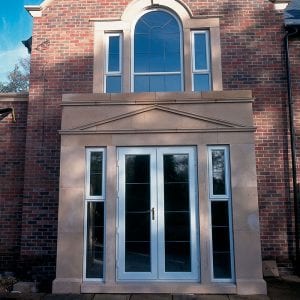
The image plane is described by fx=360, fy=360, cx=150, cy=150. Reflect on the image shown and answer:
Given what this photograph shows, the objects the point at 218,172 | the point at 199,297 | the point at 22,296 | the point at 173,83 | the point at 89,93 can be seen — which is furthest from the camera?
the point at 173,83

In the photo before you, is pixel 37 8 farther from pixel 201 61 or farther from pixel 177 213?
pixel 177 213

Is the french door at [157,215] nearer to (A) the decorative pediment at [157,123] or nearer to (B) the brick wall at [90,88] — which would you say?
(A) the decorative pediment at [157,123]

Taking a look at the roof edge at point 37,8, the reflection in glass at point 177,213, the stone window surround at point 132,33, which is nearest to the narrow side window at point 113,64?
the stone window surround at point 132,33

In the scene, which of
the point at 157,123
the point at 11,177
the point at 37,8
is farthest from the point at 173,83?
the point at 11,177

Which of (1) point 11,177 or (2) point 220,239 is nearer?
(2) point 220,239

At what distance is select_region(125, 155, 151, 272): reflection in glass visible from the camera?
6828mm

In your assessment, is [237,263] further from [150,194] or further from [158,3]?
[158,3]

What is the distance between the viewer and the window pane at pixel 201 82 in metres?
8.79

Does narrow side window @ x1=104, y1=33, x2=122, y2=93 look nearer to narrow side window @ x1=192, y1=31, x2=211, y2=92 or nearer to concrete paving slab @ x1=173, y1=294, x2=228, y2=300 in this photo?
narrow side window @ x1=192, y1=31, x2=211, y2=92

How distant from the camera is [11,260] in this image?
8391 mm

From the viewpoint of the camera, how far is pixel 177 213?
696 cm

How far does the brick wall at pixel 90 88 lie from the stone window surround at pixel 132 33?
0.18 meters

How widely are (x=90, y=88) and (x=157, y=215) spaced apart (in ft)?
12.1

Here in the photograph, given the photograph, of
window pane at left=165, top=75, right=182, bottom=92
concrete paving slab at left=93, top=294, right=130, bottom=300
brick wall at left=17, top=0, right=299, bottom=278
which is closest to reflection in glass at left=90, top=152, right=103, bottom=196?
brick wall at left=17, top=0, right=299, bottom=278
